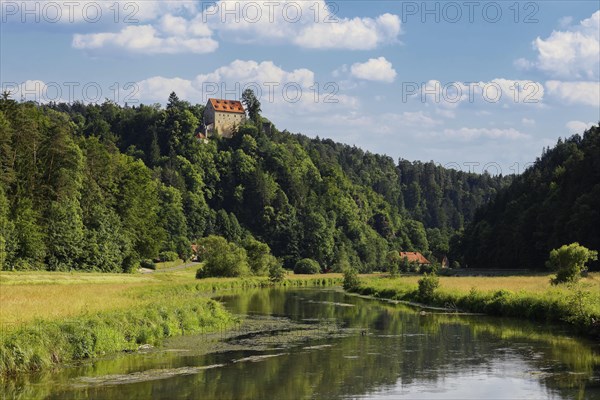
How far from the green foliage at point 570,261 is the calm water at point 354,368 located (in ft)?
29.3

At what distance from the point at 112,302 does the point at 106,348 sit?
12379mm

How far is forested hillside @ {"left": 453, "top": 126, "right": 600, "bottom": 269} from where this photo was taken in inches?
4318

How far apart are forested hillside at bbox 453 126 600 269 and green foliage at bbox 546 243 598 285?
194 feet

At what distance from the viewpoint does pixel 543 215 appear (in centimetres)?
12519

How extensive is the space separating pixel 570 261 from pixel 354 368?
92.5ft

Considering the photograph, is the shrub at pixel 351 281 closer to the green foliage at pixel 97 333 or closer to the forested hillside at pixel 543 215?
the forested hillside at pixel 543 215

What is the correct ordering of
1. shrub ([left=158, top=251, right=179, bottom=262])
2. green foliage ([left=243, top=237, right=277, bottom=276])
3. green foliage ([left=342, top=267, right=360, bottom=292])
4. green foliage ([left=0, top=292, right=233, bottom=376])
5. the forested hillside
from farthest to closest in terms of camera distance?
shrub ([left=158, top=251, right=179, bottom=262])
green foliage ([left=243, top=237, right=277, bottom=276])
the forested hillside
green foliage ([left=342, top=267, right=360, bottom=292])
green foliage ([left=0, top=292, right=233, bottom=376])

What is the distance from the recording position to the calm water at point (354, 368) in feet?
79.8

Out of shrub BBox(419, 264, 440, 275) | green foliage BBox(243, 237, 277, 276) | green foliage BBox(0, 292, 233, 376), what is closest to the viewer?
green foliage BBox(0, 292, 233, 376)

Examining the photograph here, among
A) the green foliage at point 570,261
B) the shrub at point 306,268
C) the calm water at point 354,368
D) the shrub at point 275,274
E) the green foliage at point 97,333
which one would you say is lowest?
the shrub at point 306,268

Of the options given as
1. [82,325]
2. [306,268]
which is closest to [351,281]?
[82,325]

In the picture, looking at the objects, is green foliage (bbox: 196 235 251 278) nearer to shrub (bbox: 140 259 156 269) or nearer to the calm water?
shrub (bbox: 140 259 156 269)

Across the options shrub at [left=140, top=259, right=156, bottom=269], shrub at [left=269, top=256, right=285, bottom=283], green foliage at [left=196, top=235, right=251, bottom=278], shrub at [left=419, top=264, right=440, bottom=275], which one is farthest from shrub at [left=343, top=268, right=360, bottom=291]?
shrub at [left=140, top=259, right=156, bottom=269]

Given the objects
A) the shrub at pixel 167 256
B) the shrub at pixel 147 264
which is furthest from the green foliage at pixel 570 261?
the shrub at pixel 167 256
